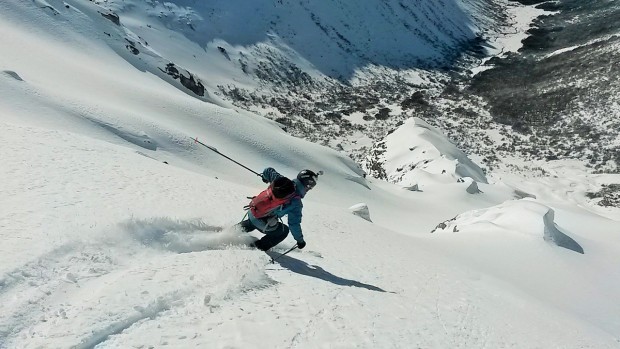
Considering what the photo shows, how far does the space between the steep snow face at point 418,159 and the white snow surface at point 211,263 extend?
9.98 m

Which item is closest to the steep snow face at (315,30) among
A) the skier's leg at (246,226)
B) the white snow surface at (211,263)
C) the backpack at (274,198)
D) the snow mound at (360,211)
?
the white snow surface at (211,263)

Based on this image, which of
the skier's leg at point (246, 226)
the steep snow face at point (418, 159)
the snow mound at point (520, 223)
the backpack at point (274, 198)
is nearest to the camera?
the backpack at point (274, 198)

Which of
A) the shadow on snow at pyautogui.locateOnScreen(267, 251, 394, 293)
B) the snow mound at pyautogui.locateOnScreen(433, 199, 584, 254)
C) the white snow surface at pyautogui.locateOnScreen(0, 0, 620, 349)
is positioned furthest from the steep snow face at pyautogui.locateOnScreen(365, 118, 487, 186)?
the shadow on snow at pyautogui.locateOnScreen(267, 251, 394, 293)

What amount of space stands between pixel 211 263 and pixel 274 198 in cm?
151

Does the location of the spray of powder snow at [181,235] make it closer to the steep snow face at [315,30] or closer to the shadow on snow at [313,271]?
the shadow on snow at [313,271]

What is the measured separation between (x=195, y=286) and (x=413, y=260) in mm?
6180

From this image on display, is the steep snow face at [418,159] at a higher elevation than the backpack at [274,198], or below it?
higher

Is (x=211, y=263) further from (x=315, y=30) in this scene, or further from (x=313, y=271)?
(x=315, y=30)

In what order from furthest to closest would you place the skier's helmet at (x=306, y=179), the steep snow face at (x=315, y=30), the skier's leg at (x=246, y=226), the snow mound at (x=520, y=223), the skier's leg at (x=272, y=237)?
the steep snow face at (x=315, y=30), the snow mound at (x=520, y=223), the skier's leg at (x=246, y=226), the skier's leg at (x=272, y=237), the skier's helmet at (x=306, y=179)

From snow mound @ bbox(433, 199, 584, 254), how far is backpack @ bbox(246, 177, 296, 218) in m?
9.64

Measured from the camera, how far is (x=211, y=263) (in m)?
6.39

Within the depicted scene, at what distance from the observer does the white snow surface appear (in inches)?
191

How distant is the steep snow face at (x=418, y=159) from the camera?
94.9 ft

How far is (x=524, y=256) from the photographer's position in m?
13.2
